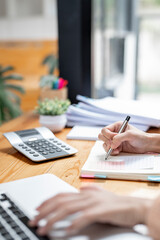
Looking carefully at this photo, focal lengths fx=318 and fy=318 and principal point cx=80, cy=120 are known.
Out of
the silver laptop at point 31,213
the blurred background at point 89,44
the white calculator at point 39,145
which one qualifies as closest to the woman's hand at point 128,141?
the white calculator at point 39,145

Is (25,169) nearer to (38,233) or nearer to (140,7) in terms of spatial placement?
(38,233)

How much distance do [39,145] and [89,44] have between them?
945 millimetres

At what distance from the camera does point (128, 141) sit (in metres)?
0.93

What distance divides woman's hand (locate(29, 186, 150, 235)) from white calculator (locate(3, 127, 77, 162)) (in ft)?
1.18

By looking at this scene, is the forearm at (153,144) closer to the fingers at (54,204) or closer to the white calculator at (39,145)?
the white calculator at (39,145)

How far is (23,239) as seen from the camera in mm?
504

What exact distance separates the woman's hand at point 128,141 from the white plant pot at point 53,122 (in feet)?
0.89

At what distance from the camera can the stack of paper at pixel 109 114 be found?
1.21 metres

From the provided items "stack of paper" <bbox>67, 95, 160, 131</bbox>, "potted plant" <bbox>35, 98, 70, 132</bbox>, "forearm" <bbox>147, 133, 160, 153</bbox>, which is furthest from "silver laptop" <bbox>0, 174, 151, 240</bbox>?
"stack of paper" <bbox>67, 95, 160, 131</bbox>

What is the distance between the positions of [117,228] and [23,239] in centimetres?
15

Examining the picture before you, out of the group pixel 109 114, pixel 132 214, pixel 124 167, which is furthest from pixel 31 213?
pixel 109 114

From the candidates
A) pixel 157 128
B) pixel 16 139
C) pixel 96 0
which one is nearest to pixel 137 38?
pixel 96 0

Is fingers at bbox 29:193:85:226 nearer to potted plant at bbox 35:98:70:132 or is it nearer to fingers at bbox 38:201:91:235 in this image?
fingers at bbox 38:201:91:235

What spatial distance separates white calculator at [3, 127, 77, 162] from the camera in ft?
3.00
